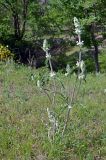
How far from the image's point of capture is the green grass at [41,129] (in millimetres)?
6303

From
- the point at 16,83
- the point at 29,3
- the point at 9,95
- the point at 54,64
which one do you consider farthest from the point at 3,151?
the point at 29,3

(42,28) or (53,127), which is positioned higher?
(53,127)

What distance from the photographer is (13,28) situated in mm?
35625

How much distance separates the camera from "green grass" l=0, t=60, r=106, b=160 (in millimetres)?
6303

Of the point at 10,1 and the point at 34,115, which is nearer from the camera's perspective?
the point at 34,115

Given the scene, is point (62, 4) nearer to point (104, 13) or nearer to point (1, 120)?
point (104, 13)

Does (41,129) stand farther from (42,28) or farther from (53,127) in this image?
(42,28)

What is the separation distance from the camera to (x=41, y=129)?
7.02 metres

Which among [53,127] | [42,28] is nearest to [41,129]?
[53,127]

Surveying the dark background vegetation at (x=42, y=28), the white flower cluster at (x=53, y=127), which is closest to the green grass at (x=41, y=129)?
the white flower cluster at (x=53, y=127)

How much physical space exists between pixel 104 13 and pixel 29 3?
31.4ft

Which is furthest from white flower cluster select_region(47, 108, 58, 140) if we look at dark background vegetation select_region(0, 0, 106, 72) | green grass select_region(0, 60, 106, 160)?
dark background vegetation select_region(0, 0, 106, 72)

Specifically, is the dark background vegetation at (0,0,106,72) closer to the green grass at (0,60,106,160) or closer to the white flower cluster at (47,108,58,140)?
the green grass at (0,60,106,160)

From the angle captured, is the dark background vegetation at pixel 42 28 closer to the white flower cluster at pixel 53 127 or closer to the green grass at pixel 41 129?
the green grass at pixel 41 129
